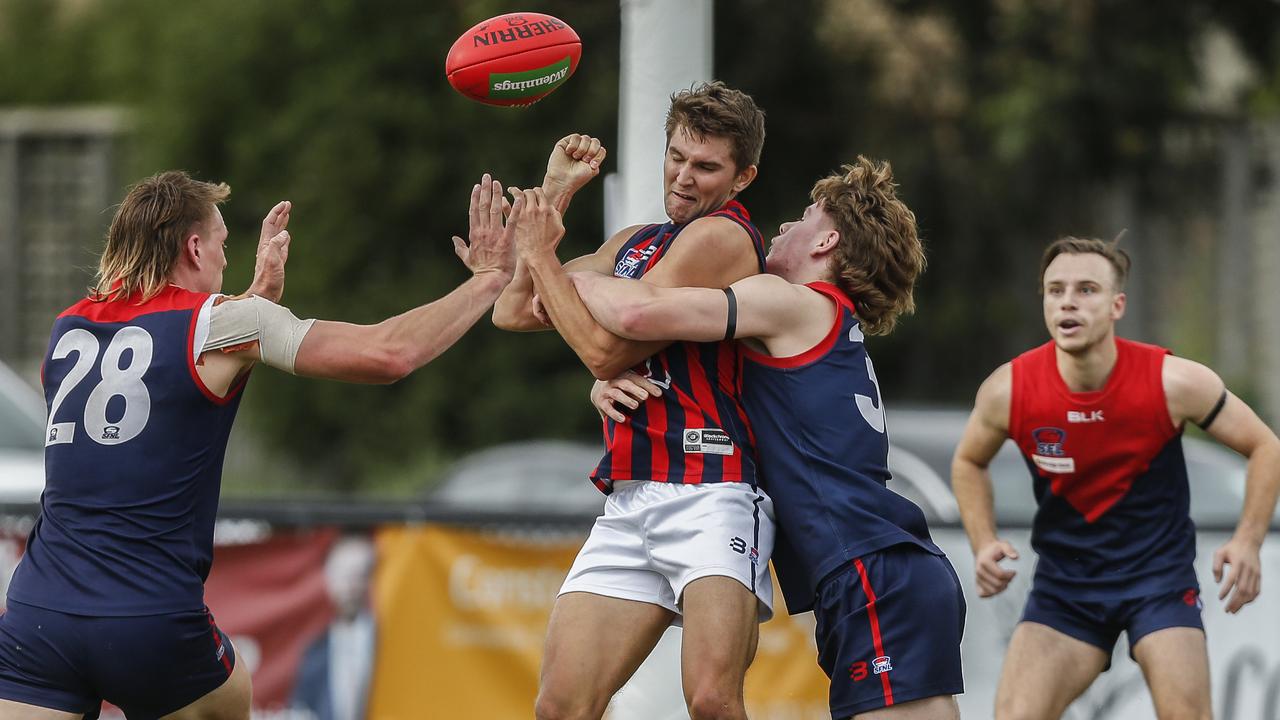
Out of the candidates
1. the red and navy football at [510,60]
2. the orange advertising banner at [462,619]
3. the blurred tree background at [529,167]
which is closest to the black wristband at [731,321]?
the red and navy football at [510,60]

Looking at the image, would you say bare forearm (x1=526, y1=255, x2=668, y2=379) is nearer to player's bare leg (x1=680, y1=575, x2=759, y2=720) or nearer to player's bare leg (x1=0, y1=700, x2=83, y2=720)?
player's bare leg (x1=680, y1=575, x2=759, y2=720)

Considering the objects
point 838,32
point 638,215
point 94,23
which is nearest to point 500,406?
point 838,32

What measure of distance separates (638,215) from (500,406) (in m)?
9.96

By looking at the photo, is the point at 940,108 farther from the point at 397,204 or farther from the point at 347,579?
the point at 347,579

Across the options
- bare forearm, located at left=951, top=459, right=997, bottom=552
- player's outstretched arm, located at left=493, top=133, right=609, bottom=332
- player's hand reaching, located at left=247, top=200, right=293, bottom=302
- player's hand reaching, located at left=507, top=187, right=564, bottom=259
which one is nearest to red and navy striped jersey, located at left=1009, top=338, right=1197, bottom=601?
bare forearm, located at left=951, top=459, right=997, bottom=552

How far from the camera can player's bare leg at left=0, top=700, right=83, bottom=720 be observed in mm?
4676

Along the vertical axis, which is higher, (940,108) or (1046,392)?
(940,108)

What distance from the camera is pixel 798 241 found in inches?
213

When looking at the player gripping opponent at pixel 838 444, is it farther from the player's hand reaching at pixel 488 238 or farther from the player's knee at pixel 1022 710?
the player's knee at pixel 1022 710

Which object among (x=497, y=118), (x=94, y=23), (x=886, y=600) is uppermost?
(x=94, y=23)

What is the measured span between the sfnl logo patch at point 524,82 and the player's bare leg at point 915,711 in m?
2.45

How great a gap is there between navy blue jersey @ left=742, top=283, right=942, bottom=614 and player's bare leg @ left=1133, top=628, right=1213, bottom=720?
1.56m

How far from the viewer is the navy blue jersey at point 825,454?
5.11 m

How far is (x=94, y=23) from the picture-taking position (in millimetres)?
26656
